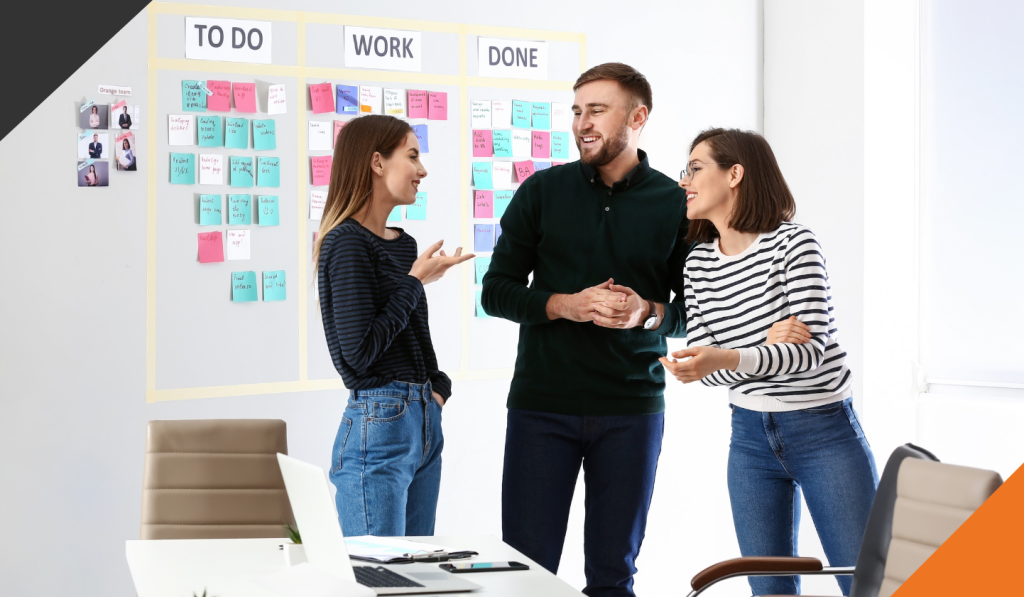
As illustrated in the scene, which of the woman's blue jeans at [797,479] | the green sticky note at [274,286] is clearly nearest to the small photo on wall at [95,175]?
the green sticky note at [274,286]

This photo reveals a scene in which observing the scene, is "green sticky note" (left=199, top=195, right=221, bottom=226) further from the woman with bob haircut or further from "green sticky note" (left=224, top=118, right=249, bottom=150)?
the woman with bob haircut

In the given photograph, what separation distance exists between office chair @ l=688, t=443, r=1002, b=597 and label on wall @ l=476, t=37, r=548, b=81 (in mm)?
2227

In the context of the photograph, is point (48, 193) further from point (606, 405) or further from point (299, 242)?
point (606, 405)

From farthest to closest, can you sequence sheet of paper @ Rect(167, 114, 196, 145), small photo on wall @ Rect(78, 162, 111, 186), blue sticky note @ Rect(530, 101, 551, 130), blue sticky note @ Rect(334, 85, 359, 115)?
1. blue sticky note @ Rect(530, 101, 551, 130)
2. blue sticky note @ Rect(334, 85, 359, 115)
3. sheet of paper @ Rect(167, 114, 196, 145)
4. small photo on wall @ Rect(78, 162, 111, 186)

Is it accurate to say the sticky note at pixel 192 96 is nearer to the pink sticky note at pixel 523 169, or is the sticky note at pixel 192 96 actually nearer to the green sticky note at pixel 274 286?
the green sticky note at pixel 274 286

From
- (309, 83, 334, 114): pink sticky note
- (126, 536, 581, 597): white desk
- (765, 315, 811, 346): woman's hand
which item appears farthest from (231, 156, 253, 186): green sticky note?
(765, 315, 811, 346): woman's hand

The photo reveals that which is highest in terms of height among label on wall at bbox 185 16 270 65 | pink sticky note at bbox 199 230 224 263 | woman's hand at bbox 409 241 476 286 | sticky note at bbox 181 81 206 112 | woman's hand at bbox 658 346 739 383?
label on wall at bbox 185 16 270 65

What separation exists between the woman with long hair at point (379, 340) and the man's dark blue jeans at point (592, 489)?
0.24 metres

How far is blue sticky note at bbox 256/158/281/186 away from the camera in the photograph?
10.3 ft

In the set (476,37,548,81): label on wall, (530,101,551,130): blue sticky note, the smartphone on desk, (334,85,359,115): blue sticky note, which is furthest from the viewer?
(530,101,551,130): blue sticky note

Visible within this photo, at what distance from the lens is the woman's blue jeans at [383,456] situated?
2174 mm

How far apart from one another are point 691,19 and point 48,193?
8.51 feet

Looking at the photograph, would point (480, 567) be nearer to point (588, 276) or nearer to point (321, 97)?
point (588, 276)

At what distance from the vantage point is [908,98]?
3.56 meters
